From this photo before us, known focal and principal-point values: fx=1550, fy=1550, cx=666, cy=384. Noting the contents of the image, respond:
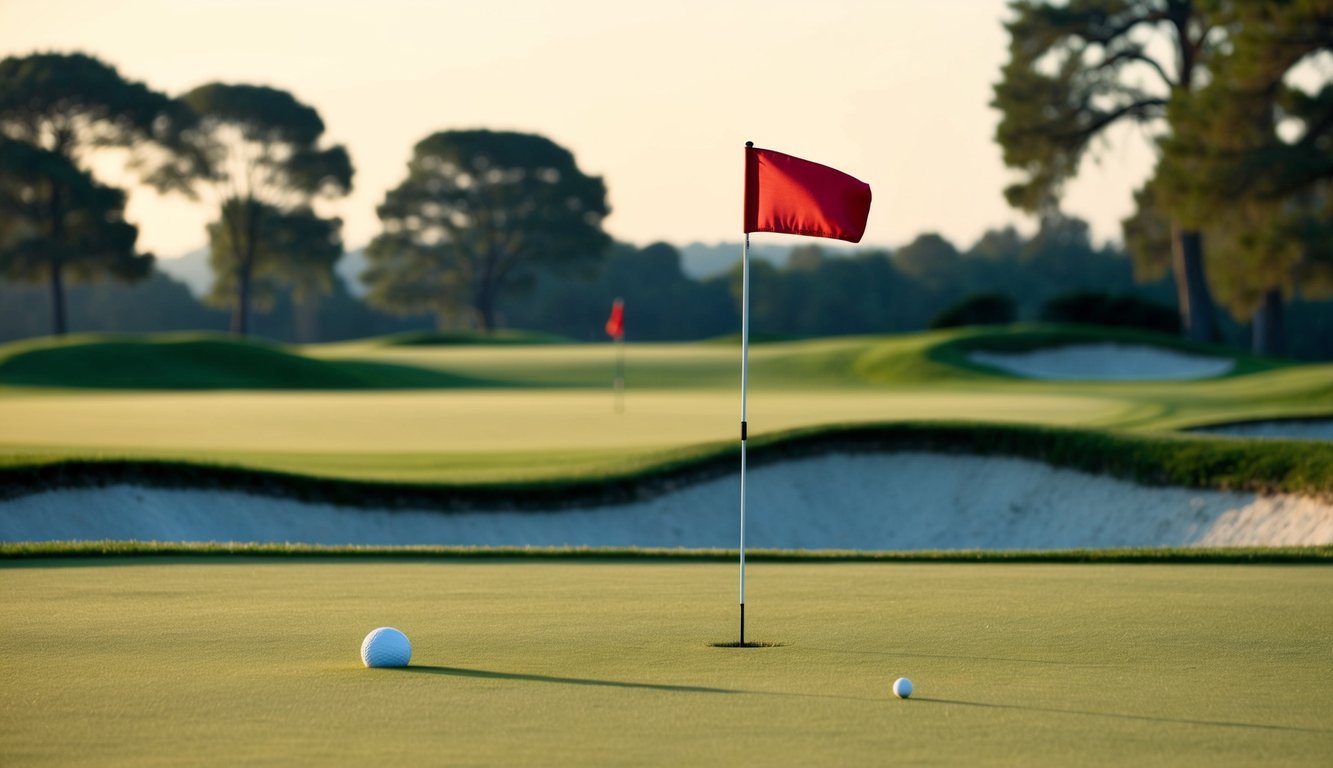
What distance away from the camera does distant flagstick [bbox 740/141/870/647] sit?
809 cm

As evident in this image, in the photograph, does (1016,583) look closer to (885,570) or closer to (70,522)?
(885,570)

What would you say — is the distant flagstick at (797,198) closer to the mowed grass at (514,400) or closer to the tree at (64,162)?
the mowed grass at (514,400)

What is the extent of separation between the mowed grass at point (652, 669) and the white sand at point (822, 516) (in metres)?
4.54

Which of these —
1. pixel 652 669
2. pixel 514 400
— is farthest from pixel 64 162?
pixel 652 669

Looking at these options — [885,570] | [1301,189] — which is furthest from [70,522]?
[1301,189]

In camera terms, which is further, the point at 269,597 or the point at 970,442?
the point at 970,442

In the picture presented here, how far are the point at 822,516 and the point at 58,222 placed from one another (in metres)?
46.6

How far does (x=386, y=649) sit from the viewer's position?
6629 millimetres

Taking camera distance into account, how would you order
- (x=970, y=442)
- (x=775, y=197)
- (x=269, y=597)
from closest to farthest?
(x=775, y=197) → (x=269, y=597) → (x=970, y=442)

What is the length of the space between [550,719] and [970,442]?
14.1 metres

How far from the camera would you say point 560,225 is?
75.2 meters

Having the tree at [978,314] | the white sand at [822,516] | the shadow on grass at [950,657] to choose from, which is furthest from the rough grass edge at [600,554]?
the tree at [978,314]

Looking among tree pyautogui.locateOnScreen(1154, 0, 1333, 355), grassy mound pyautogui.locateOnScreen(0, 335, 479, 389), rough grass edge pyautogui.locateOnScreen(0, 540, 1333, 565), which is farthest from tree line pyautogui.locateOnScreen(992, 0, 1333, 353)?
rough grass edge pyautogui.locateOnScreen(0, 540, 1333, 565)

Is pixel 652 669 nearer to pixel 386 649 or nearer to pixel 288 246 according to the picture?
pixel 386 649
